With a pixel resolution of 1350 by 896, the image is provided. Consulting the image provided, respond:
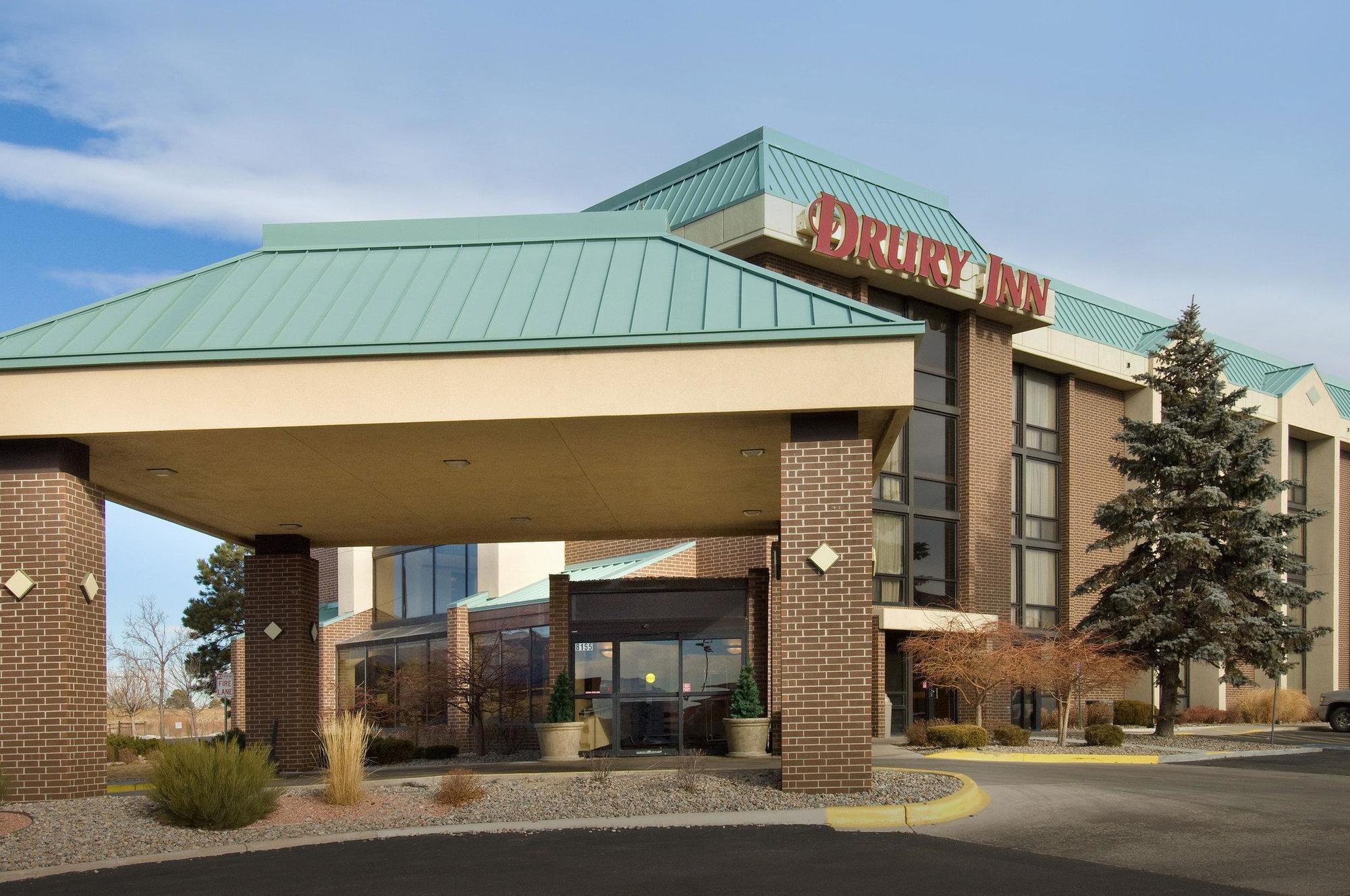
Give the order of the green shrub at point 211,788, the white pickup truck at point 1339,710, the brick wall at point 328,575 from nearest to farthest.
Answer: the green shrub at point 211,788 < the white pickup truck at point 1339,710 < the brick wall at point 328,575

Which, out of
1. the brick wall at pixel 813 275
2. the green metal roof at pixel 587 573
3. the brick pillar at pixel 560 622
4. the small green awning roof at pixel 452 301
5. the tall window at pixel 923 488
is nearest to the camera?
the small green awning roof at pixel 452 301

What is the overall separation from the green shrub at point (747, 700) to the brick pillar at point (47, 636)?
457 inches

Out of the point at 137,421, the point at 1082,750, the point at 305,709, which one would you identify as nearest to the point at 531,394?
the point at 137,421

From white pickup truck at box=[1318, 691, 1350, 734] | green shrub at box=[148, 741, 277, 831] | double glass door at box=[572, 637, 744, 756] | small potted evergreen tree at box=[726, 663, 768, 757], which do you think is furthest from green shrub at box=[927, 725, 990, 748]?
white pickup truck at box=[1318, 691, 1350, 734]

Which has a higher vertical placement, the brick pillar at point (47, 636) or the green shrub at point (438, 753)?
the brick pillar at point (47, 636)

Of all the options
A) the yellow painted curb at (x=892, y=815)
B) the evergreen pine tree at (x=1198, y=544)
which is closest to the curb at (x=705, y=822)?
the yellow painted curb at (x=892, y=815)

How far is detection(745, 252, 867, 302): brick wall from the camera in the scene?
28.5 m

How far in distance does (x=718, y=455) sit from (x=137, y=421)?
6952 mm

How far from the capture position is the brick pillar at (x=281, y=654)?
21766mm

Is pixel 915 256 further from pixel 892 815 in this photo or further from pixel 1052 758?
pixel 892 815

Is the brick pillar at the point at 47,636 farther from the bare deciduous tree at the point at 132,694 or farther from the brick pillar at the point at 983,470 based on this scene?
the bare deciduous tree at the point at 132,694

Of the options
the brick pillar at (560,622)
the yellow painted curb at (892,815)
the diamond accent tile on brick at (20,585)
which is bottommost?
the yellow painted curb at (892,815)

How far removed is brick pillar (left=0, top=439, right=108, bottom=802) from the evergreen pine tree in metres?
22.8

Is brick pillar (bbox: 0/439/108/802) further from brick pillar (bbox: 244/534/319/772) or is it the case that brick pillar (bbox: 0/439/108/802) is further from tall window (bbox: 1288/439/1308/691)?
tall window (bbox: 1288/439/1308/691)
